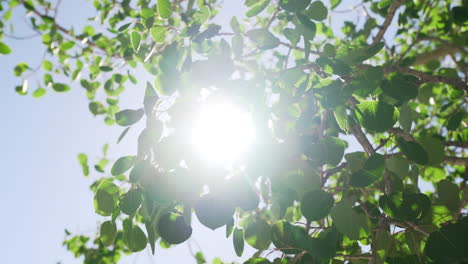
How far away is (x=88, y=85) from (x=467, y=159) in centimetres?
262

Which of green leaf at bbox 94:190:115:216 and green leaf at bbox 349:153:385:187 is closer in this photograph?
green leaf at bbox 349:153:385:187

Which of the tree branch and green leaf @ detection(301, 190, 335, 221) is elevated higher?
green leaf @ detection(301, 190, 335, 221)

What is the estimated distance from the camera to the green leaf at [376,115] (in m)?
0.88

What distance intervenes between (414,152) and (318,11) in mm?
551

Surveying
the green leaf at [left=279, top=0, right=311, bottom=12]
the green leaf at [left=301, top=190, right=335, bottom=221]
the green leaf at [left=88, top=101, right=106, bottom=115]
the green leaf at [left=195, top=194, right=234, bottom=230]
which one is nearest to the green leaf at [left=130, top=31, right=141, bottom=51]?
the green leaf at [left=279, top=0, right=311, bottom=12]

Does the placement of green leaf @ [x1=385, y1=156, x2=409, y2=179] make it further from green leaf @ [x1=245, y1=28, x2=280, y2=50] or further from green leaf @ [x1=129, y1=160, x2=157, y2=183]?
green leaf @ [x1=129, y1=160, x2=157, y2=183]

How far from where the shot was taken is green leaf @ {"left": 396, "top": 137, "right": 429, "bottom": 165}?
999 mm

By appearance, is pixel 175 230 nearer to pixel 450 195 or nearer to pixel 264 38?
pixel 264 38

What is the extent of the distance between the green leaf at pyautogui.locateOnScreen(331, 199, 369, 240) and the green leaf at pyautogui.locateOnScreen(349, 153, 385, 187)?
153 mm

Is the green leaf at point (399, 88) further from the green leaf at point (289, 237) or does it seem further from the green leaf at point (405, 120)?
the green leaf at point (289, 237)

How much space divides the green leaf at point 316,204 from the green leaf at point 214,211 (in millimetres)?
214

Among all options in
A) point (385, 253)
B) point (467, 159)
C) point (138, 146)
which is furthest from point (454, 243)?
point (467, 159)

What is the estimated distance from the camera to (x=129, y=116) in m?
0.99

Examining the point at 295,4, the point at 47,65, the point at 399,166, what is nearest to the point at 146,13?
the point at 295,4
